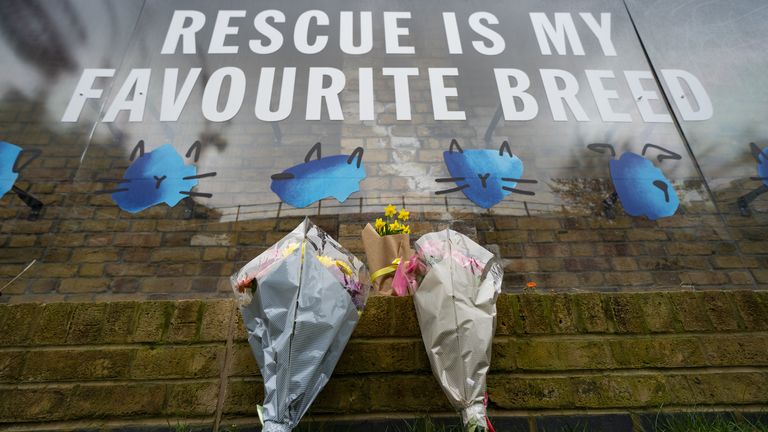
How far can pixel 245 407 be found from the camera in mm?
1046

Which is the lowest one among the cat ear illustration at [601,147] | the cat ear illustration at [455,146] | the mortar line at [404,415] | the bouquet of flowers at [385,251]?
the mortar line at [404,415]

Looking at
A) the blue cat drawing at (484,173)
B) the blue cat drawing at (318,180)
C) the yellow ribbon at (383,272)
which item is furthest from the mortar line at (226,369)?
the blue cat drawing at (484,173)

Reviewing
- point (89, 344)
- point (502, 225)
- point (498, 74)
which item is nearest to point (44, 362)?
point (89, 344)

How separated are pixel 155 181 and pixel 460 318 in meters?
1.33

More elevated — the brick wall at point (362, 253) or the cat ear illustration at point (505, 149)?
the cat ear illustration at point (505, 149)

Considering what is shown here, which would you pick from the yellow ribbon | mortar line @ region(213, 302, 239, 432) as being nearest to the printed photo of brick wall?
mortar line @ region(213, 302, 239, 432)

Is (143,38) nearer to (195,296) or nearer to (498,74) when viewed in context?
(195,296)

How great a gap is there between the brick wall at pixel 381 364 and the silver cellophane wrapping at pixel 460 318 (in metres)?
0.13

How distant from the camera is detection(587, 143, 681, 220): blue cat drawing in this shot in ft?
5.67

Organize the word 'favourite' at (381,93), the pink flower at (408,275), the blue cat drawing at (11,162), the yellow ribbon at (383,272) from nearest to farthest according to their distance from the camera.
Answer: the pink flower at (408,275)
the yellow ribbon at (383,272)
the blue cat drawing at (11,162)
the word 'favourite' at (381,93)

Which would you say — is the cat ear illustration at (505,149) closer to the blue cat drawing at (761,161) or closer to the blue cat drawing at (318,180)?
the blue cat drawing at (318,180)

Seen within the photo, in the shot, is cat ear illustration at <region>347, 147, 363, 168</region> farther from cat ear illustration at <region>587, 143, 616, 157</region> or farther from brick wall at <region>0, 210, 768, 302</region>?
cat ear illustration at <region>587, 143, 616, 157</region>

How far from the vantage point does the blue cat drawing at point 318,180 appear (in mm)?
1701

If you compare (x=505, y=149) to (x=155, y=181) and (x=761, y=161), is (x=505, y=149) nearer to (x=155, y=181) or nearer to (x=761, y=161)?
(x=761, y=161)
